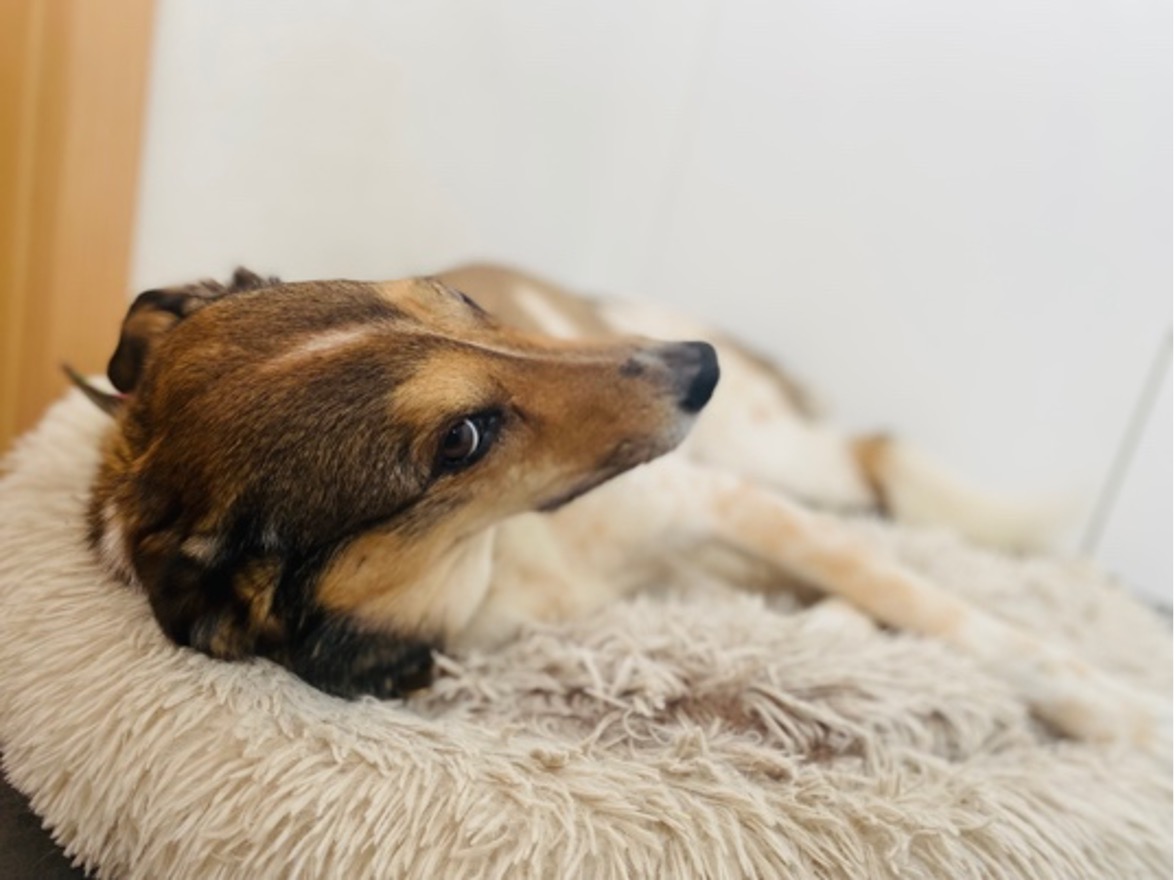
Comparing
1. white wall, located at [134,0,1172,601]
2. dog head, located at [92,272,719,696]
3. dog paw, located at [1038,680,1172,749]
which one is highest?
white wall, located at [134,0,1172,601]

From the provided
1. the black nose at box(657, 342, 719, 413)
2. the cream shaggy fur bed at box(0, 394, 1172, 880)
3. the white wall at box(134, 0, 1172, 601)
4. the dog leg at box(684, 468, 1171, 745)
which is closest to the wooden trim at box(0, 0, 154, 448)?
the white wall at box(134, 0, 1172, 601)

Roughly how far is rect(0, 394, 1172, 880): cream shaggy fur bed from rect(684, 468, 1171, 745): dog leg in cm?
5

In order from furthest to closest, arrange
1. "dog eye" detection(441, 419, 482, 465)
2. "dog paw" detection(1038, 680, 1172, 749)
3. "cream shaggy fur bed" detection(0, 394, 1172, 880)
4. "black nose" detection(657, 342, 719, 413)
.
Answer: "dog paw" detection(1038, 680, 1172, 749) < "black nose" detection(657, 342, 719, 413) < "dog eye" detection(441, 419, 482, 465) < "cream shaggy fur bed" detection(0, 394, 1172, 880)

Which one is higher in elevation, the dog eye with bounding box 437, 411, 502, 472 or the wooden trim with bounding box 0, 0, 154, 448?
the wooden trim with bounding box 0, 0, 154, 448

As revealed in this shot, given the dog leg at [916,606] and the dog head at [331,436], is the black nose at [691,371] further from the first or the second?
the dog leg at [916,606]

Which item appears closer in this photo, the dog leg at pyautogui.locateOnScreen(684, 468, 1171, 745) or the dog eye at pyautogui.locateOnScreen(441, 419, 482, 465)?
the dog eye at pyautogui.locateOnScreen(441, 419, 482, 465)

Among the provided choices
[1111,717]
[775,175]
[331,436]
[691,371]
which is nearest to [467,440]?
[331,436]

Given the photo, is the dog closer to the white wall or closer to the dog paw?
the dog paw

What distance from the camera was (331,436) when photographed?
925 millimetres

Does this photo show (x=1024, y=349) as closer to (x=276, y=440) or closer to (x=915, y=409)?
(x=915, y=409)

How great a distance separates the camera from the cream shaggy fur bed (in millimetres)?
852

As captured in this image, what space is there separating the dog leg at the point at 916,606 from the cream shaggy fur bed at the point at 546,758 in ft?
0.18

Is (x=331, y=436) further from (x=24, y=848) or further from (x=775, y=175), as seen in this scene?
(x=775, y=175)

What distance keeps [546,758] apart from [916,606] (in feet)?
2.05
